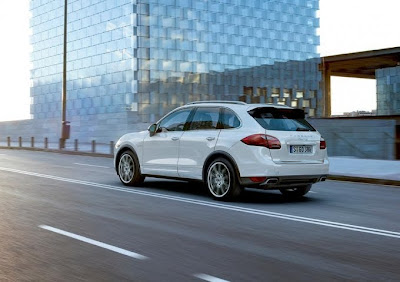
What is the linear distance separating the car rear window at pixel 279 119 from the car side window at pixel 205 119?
801 mm

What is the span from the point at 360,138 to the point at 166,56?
27.6m

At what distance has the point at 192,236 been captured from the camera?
719 cm

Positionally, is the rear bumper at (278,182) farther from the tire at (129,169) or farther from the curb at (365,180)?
the curb at (365,180)

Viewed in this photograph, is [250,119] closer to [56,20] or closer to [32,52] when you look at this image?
[56,20]

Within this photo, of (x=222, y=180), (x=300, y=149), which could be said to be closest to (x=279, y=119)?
(x=300, y=149)

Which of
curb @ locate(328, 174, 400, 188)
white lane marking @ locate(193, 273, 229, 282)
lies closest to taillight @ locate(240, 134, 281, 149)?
white lane marking @ locate(193, 273, 229, 282)

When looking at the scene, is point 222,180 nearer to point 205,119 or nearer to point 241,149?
point 241,149

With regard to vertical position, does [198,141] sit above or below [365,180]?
above

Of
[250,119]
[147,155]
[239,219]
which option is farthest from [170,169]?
[239,219]

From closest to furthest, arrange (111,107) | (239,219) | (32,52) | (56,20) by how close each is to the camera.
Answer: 1. (239,219)
2. (111,107)
3. (56,20)
4. (32,52)

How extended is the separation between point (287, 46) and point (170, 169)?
52870 millimetres

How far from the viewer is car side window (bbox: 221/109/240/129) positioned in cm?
1064

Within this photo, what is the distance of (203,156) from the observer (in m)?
11.0

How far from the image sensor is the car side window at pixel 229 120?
419 inches
